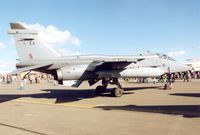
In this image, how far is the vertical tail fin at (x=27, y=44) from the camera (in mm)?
19859

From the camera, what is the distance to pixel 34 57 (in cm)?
2006

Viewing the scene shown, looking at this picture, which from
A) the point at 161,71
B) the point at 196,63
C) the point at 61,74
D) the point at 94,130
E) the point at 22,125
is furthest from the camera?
the point at 196,63

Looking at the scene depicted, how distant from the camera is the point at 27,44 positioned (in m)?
20.1

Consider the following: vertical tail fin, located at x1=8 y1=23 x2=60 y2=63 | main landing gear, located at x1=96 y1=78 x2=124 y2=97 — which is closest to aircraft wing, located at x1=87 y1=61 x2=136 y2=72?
main landing gear, located at x1=96 y1=78 x2=124 y2=97

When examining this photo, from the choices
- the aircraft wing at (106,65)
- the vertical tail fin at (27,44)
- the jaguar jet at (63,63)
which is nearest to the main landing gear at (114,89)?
the jaguar jet at (63,63)

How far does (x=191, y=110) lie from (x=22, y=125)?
760cm

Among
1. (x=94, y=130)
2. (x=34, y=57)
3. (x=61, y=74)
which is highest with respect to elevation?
(x=34, y=57)

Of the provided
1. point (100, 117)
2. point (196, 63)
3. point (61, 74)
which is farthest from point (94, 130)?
point (196, 63)

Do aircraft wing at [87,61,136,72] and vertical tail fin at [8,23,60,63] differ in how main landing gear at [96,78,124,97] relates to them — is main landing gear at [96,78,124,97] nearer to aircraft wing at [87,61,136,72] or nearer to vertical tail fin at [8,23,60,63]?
aircraft wing at [87,61,136,72]

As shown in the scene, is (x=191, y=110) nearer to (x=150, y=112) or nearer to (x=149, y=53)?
(x=150, y=112)

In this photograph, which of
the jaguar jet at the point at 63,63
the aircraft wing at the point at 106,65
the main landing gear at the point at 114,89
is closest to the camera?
the jaguar jet at the point at 63,63

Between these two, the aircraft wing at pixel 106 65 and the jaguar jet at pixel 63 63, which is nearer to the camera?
the jaguar jet at pixel 63 63

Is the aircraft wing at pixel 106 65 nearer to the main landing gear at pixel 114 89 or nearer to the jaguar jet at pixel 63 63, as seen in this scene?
the jaguar jet at pixel 63 63

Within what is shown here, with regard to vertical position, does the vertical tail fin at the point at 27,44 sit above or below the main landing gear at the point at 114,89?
above
